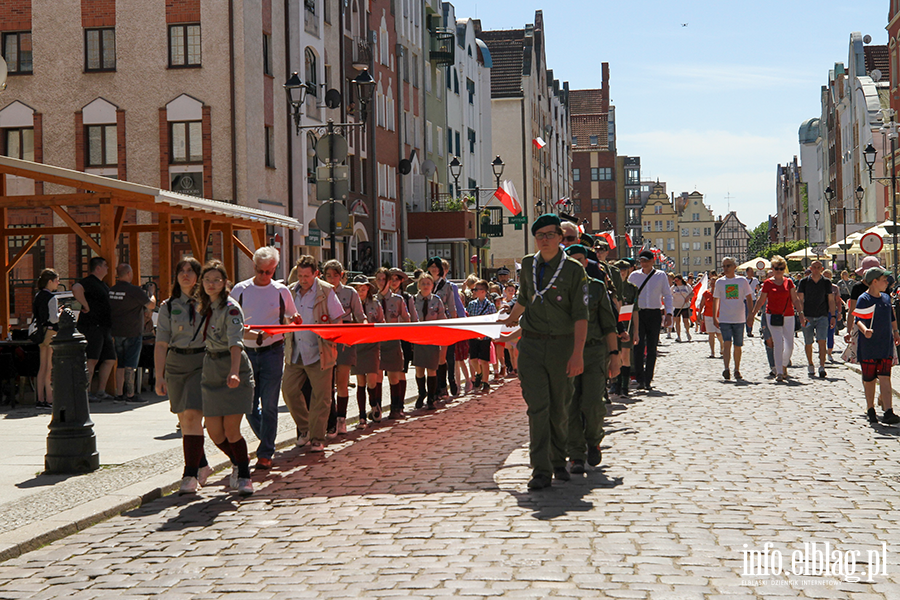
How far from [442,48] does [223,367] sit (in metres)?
46.7

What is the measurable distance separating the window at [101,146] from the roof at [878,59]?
6058cm

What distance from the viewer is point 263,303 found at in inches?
368

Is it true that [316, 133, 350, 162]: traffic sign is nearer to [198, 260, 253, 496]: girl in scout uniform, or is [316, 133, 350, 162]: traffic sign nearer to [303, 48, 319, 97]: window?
[198, 260, 253, 496]: girl in scout uniform

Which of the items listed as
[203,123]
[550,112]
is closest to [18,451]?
[203,123]

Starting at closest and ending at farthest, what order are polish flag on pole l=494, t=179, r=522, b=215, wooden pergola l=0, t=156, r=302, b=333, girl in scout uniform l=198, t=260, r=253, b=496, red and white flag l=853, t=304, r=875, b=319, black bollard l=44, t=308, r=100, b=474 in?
girl in scout uniform l=198, t=260, r=253, b=496
black bollard l=44, t=308, r=100, b=474
red and white flag l=853, t=304, r=875, b=319
wooden pergola l=0, t=156, r=302, b=333
polish flag on pole l=494, t=179, r=522, b=215

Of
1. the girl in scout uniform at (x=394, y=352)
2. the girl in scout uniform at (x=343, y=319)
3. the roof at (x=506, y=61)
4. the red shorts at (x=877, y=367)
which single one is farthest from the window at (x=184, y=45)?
the roof at (x=506, y=61)

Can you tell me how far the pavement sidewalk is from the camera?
23.5ft

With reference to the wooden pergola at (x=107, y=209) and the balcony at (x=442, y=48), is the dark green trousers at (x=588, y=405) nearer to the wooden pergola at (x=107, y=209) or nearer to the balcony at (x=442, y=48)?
the wooden pergola at (x=107, y=209)

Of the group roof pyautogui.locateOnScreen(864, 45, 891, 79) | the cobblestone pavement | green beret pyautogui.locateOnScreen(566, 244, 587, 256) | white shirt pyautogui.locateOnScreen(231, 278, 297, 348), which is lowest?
the cobblestone pavement

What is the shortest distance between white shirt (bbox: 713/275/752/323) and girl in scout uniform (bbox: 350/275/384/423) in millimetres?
6814

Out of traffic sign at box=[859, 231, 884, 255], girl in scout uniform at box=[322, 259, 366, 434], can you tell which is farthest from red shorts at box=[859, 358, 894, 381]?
traffic sign at box=[859, 231, 884, 255]

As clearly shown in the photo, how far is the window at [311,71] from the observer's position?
119 ft

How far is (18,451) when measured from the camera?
10.5 metres

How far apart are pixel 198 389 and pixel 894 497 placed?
4.99 metres
